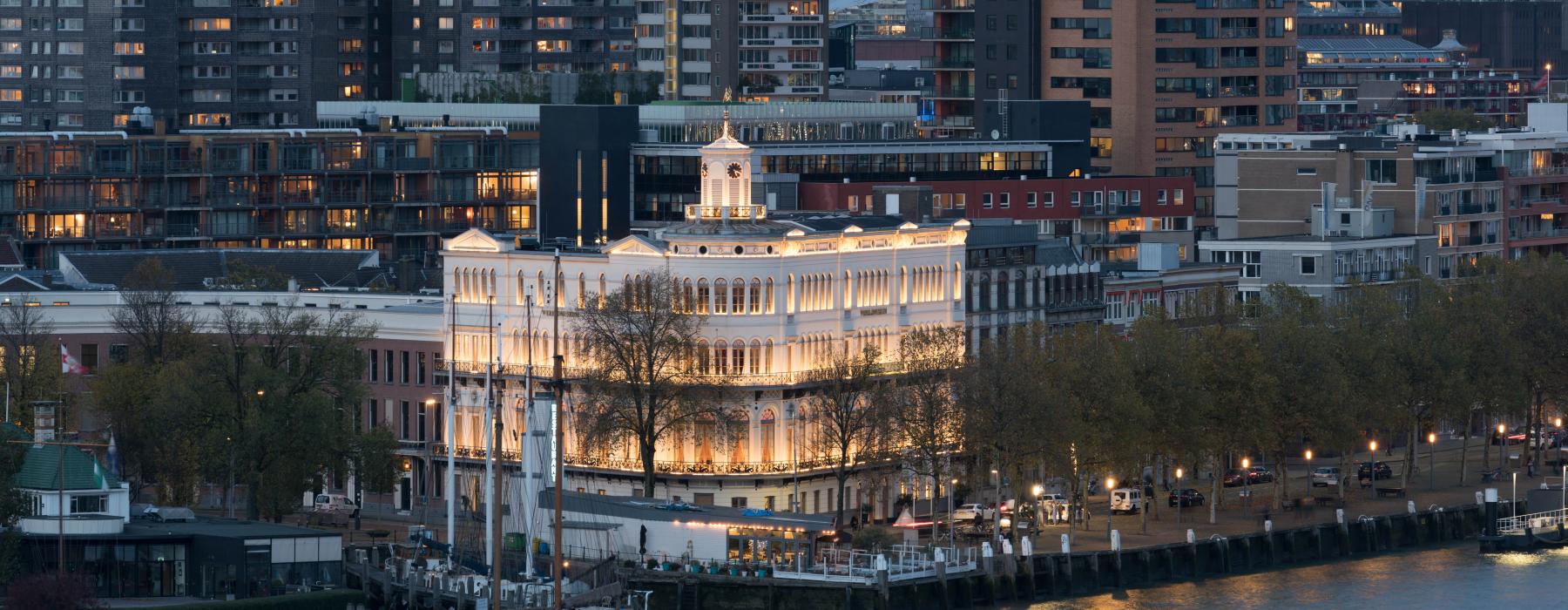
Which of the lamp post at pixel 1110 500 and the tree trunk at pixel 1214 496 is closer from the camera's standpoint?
the lamp post at pixel 1110 500

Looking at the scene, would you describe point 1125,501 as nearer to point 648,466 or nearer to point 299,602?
point 648,466

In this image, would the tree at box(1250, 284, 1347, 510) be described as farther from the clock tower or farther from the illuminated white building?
the clock tower

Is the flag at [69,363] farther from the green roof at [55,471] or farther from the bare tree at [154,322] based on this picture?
the green roof at [55,471]

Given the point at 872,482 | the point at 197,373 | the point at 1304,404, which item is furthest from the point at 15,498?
the point at 1304,404

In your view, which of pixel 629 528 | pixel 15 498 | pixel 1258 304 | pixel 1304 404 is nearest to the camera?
pixel 15 498

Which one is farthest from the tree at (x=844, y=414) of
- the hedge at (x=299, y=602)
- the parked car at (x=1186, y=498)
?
the hedge at (x=299, y=602)

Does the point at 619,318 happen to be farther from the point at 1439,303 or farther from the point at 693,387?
the point at 1439,303

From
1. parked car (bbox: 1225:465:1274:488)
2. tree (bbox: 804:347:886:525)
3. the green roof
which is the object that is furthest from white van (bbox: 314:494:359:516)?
parked car (bbox: 1225:465:1274:488)
